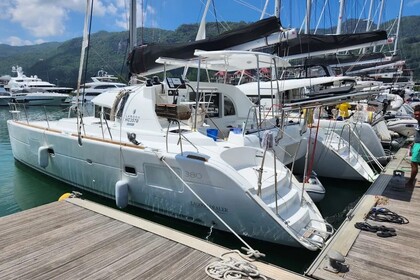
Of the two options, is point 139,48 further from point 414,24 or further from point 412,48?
point 414,24

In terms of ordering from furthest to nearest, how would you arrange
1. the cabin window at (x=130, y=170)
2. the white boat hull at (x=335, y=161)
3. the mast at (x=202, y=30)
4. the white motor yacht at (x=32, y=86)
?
the white motor yacht at (x=32, y=86)
the mast at (x=202, y=30)
the white boat hull at (x=335, y=161)
the cabin window at (x=130, y=170)

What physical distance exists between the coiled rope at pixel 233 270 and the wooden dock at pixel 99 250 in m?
0.08

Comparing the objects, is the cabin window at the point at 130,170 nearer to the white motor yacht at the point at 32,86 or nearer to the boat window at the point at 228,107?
the boat window at the point at 228,107

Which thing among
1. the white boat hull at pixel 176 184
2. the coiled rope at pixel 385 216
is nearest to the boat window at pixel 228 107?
the white boat hull at pixel 176 184

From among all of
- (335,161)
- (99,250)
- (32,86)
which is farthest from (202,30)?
(32,86)

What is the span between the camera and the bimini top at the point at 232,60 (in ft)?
19.3

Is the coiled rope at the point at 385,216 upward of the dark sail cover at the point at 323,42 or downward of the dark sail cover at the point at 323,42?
downward

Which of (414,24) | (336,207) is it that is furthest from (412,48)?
(336,207)

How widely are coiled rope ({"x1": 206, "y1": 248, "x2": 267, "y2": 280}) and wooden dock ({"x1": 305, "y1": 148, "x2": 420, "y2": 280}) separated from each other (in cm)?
59

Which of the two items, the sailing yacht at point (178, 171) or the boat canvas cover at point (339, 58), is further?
the boat canvas cover at point (339, 58)

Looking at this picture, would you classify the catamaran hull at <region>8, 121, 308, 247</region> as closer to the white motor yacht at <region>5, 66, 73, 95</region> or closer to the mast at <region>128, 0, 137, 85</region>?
the mast at <region>128, 0, 137, 85</region>

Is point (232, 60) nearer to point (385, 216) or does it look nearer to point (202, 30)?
point (202, 30)

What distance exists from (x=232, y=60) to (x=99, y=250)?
473 centimetres

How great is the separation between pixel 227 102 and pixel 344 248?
4664mm
